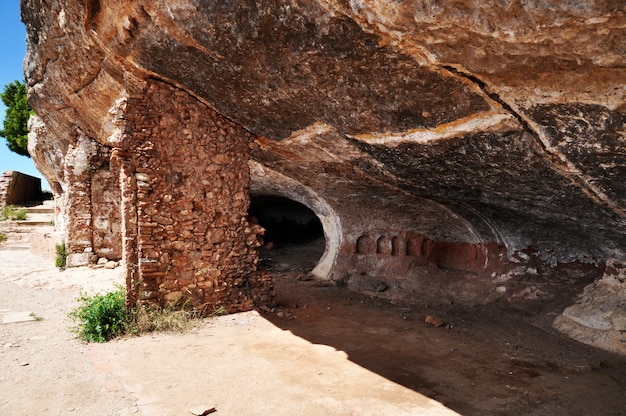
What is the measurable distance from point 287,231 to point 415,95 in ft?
32.4

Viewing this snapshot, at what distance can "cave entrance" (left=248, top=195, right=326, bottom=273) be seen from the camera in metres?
11.4

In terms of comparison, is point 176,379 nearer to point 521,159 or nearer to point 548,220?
point 521,159

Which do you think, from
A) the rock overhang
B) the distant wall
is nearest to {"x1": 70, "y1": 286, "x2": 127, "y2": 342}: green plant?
the rock overhang

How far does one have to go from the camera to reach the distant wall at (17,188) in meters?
Answer: 17.4

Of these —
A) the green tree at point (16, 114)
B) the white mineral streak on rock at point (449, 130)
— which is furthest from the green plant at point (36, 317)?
the green tree at point (16, 114)

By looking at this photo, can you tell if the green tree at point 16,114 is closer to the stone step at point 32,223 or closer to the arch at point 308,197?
the stone step at point 32,223

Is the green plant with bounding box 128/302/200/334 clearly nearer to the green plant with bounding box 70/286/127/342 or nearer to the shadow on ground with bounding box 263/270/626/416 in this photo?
the green plant with bounding box 70/286/127/342

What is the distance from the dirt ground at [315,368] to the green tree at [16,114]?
21.3 metres

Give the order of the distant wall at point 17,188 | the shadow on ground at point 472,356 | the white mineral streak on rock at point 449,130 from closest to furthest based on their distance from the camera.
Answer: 1. the shadow on ground at point 472,356
2. the white mineral streak on rock at point 449,130
3. the distant wall at point 17,188

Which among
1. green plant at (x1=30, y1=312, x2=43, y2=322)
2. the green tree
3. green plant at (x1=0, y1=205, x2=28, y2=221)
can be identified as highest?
the green tree

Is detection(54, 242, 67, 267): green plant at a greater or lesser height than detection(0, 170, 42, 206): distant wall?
lesser

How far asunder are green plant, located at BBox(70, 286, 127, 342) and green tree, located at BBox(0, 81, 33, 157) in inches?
890

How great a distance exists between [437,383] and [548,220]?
2718mm

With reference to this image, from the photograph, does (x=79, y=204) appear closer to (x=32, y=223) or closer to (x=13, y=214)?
(x=32, y=223)
